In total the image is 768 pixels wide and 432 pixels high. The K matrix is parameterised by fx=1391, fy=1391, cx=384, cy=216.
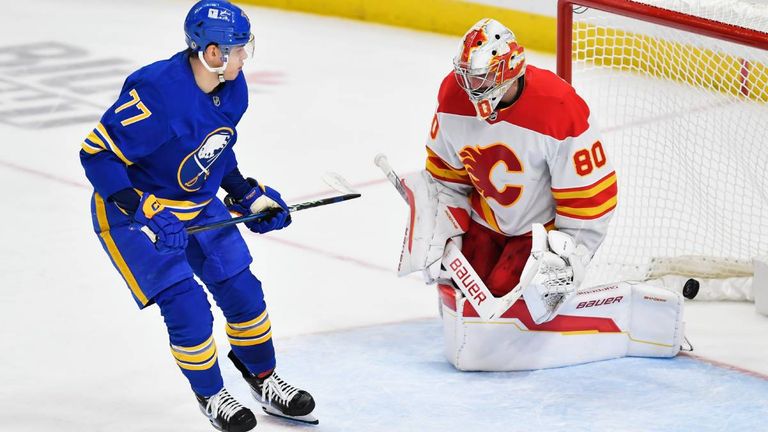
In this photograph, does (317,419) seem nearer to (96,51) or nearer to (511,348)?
(511,348)

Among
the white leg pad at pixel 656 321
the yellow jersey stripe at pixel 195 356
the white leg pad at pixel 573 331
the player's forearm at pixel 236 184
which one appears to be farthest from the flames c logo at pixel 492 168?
the yellow jersey stripe at pixel 195 356

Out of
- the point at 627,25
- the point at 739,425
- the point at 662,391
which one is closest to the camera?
the point at 739,425

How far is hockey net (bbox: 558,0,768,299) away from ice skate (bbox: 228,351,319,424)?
4.04ft

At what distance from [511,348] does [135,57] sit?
4151 mm

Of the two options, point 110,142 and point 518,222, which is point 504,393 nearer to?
point 518,222

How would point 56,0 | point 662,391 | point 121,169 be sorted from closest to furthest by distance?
point 121,169 < point 662,391 < point 56,0

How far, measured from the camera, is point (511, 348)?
3.56 metres

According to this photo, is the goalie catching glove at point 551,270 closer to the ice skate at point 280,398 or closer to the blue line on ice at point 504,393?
the blue line on ice at point 504,393

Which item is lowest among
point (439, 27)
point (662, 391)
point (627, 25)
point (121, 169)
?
point (439, 27)

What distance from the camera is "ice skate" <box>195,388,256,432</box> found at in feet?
10.3

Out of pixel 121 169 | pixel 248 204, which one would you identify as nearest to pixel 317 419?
Answer: pixel 248 204

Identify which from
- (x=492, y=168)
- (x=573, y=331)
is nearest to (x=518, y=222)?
(x=492, y=168)

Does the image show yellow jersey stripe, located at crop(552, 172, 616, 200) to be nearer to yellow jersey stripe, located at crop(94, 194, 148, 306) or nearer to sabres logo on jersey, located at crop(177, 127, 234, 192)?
sabres logo on jersey, located at crop(177, 127, 234, 192)

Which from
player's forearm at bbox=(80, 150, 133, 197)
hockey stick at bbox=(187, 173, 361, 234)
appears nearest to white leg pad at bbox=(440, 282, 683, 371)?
hockey stick at bbox=(187, 173, 361, 234)
